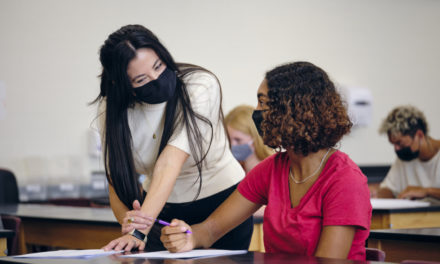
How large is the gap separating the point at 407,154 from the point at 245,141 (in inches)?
47.1

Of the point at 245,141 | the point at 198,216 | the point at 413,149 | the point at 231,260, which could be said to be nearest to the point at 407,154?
the point at 413,149

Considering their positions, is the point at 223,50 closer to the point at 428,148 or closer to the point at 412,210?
the point at 428,148

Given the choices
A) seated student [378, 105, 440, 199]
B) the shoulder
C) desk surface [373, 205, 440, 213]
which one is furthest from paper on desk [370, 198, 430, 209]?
the shoulder

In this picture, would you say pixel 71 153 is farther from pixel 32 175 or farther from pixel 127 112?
pixel 127 112

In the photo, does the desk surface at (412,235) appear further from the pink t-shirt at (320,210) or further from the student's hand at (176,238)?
the student's hand at (176,238)

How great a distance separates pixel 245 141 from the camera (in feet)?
12.4

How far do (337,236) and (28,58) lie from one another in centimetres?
379

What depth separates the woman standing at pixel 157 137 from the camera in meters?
1.82

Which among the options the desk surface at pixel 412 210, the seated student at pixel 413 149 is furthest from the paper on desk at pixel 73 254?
the seated student at pixel 413 149

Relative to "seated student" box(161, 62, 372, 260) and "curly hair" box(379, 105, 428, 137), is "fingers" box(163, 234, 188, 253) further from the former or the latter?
"curly hair" box(379, 105, 428, 137)

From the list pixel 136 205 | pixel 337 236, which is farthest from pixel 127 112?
pixel 337 236

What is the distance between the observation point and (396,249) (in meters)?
2.05

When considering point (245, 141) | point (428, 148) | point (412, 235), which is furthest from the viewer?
point (428, 148)

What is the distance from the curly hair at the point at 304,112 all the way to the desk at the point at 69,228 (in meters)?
1.24
